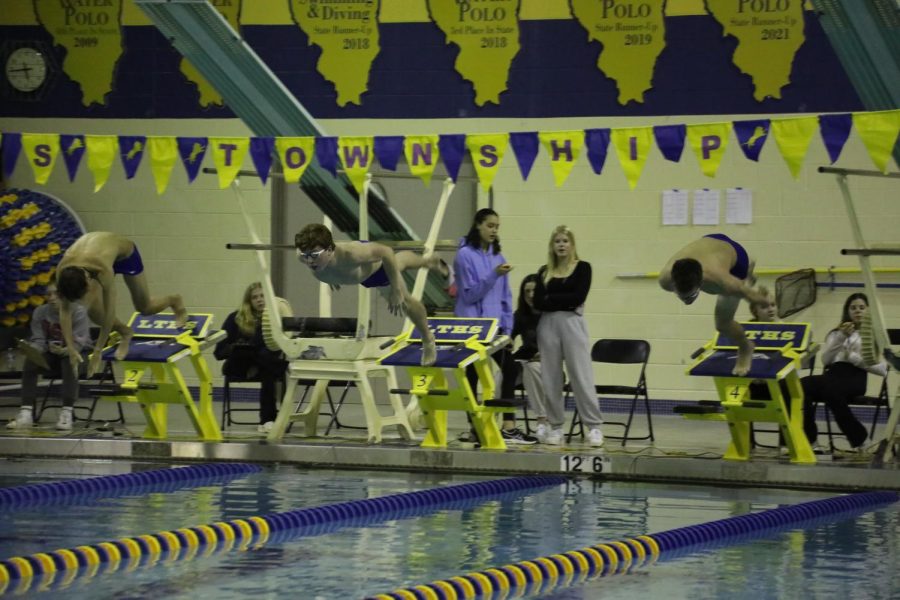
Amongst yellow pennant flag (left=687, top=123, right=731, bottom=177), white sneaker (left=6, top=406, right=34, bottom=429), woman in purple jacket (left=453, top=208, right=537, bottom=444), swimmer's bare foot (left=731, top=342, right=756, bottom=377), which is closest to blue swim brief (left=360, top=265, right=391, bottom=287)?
woman in purple jacket (left=453, top=208, right=537, bottom=444)

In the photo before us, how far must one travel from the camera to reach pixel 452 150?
1080 cm

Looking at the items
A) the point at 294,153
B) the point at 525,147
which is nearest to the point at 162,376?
the point at 294,153

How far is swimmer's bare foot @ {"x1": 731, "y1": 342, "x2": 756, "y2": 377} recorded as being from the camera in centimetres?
996

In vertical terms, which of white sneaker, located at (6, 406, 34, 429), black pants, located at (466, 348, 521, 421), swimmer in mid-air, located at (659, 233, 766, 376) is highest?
swimmer in mid-air, located at (659, 233, 766, 376)

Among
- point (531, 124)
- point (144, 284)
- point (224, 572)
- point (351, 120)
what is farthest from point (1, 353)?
point (224, 572)

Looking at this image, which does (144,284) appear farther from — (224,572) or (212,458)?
(224,572)

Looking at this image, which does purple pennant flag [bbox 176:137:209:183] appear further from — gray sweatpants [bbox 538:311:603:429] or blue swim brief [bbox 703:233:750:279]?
blue swim brief [bbox 703:233:750:279]

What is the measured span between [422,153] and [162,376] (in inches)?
116

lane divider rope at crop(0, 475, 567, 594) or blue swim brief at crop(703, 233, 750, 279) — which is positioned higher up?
blue swim brief at crop(703, 233, 750, 279)

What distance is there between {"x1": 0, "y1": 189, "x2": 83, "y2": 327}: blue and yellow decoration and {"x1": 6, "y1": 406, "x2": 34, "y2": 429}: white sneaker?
2.40 m

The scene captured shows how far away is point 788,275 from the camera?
1469 cm

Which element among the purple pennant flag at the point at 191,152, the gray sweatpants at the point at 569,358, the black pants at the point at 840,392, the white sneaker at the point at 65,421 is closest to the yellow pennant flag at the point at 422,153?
the gray sweatpants at the point at 569,358

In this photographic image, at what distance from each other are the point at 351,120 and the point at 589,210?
285 centimetres

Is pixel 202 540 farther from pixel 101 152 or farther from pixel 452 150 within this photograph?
pixel 101 152
